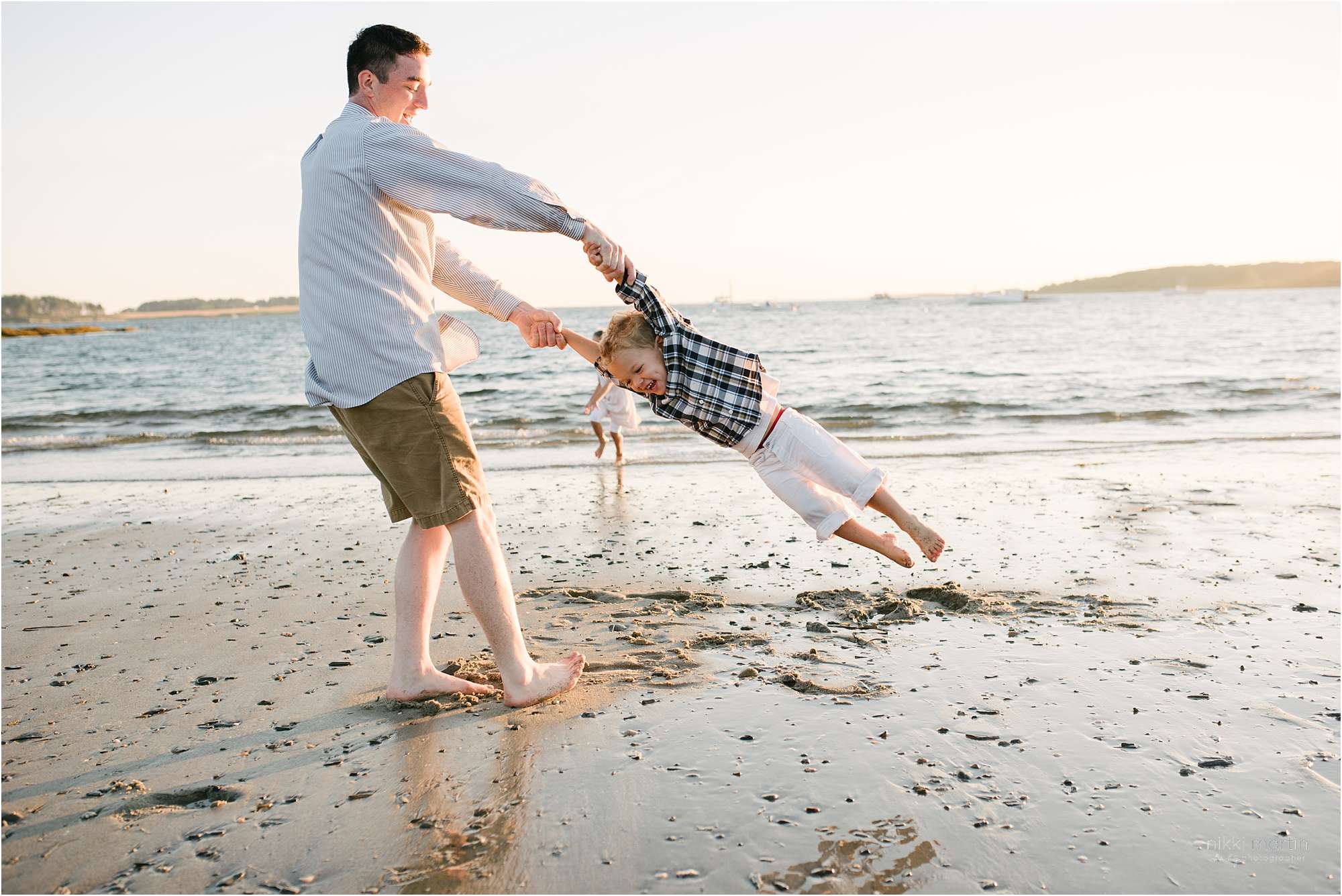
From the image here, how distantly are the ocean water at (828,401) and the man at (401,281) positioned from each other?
736 centimetres

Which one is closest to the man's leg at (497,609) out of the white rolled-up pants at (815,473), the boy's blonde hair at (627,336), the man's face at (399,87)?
the boy's blonde hair at (627,336)

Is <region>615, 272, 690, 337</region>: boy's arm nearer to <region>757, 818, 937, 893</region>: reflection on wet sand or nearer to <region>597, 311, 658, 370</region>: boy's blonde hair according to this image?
<region>597, 311, 658, 370</region>: boy's blonde hair

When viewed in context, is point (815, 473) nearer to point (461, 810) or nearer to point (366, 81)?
point (461, 810)

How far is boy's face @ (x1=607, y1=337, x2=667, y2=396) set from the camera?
4.03 metres

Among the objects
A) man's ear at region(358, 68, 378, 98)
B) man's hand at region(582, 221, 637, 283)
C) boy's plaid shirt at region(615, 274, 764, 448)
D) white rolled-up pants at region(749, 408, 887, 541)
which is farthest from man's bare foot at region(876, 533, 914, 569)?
man's ear at region(358, 68, 378, 98)

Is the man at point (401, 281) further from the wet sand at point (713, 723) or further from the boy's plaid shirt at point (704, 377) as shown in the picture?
the wet sand at point (713, 723)

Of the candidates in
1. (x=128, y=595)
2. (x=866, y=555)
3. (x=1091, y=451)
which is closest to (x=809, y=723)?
(x=866, y=555)

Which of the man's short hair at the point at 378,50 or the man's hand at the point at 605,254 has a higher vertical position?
the man's short hair at the point at 378,50

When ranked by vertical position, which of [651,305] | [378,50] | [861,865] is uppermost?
[378,50]

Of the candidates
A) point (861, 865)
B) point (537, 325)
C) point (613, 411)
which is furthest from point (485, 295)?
point (613, 411)

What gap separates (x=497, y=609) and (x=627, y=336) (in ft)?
4.34

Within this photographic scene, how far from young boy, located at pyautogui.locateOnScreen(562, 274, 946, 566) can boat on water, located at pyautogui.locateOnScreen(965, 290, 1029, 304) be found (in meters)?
106

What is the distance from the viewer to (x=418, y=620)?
3.53 metres

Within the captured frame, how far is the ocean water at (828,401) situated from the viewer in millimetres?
11922
